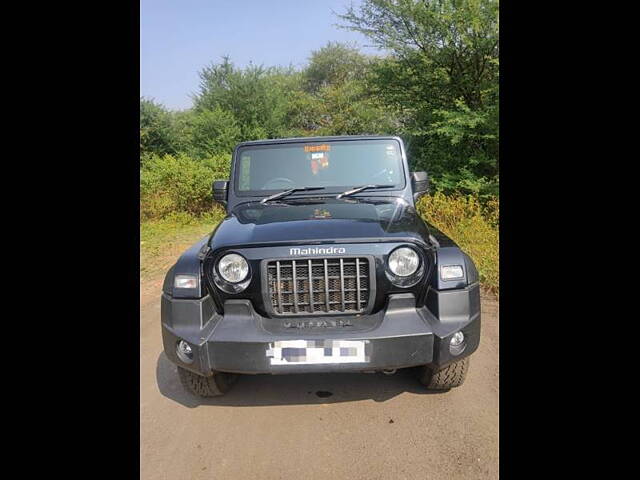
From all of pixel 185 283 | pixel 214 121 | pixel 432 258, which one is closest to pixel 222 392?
pixel 185 283

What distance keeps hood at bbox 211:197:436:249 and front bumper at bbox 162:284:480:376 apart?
371 millimetres

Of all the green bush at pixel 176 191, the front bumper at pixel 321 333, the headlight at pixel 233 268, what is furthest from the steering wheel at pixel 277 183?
the green bush at pixel 176 191

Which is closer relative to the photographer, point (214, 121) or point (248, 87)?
point (214, 121)

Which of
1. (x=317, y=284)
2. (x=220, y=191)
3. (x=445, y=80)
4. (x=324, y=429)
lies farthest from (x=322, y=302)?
(x=445, y=80)

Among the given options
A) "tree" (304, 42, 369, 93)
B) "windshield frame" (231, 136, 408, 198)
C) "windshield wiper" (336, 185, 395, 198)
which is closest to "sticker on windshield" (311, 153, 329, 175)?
"windshield frame" (231, 136, 408, 198)

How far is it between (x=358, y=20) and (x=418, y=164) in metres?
3.64

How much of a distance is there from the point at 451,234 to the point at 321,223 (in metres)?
4.19

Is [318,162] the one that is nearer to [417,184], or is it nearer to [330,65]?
[417,184]

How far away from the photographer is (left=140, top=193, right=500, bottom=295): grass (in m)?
4.98

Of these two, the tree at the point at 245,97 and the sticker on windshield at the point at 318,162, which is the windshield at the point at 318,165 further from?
the tree at the point at 245,97

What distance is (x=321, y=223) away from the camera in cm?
244
